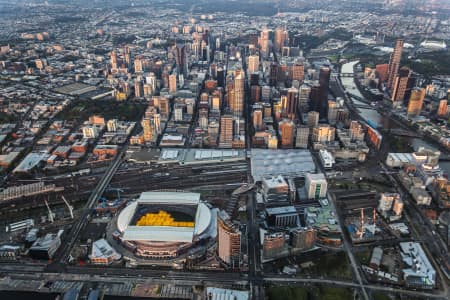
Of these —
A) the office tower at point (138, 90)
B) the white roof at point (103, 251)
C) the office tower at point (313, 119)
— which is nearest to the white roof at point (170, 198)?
the white roof at point (103, 251)

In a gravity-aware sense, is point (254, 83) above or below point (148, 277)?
above

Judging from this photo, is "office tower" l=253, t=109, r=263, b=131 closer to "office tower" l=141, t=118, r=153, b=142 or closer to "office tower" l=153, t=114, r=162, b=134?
"office tower" l=153, t=114, r=162, b=134

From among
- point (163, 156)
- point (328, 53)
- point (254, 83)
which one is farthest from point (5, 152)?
point (328, 53)

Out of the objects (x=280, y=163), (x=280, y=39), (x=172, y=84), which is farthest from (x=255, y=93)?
(x=280, y=39)

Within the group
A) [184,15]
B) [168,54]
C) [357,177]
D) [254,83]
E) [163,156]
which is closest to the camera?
[357,177]

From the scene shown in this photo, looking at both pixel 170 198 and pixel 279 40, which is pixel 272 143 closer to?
pixel 170 198

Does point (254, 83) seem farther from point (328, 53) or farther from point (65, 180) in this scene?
point (328, 53)
